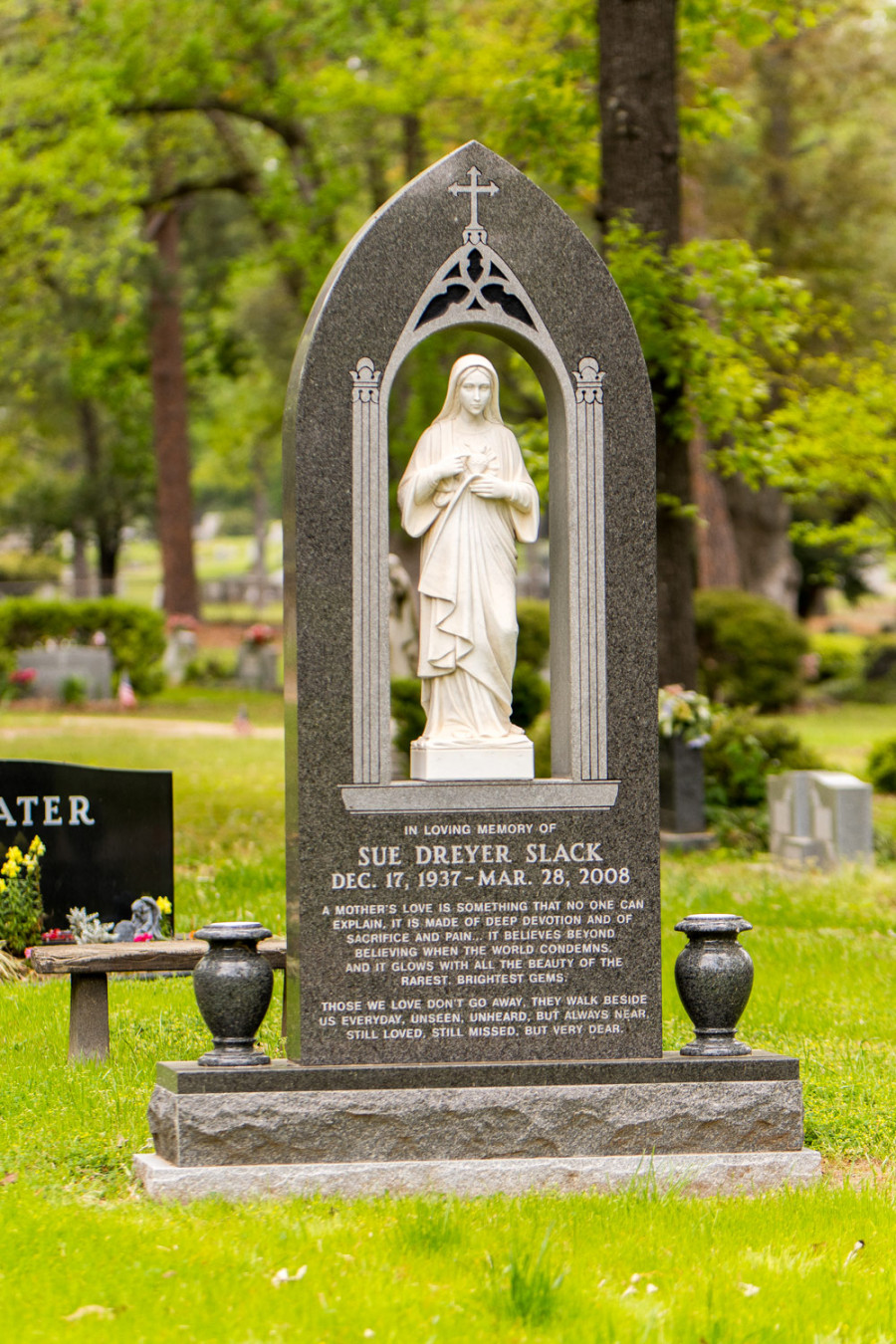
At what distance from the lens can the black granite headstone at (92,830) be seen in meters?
9.45

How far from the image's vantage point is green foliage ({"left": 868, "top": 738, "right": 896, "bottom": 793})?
20.0 metres

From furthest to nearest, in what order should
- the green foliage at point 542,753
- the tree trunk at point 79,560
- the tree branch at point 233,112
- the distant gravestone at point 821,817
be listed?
the tree trunk at point 79,560, the tree branch at point 233,112, the green foliage at point 542,753, the distant gravestone at point 821,817

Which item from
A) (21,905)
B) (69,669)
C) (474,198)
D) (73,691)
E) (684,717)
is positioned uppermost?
(474,198)

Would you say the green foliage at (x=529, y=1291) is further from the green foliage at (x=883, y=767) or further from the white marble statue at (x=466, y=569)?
the green foliage at (x=883, y=767)

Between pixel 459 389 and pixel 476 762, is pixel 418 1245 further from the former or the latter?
pixel 459 389

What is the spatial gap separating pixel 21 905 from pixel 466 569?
13.3 ft

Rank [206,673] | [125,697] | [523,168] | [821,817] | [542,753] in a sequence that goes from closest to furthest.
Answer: [821,817] → [542,753] → [523,168] → [125,697] → [206,673]

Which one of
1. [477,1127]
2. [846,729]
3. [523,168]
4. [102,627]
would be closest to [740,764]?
[523,168]

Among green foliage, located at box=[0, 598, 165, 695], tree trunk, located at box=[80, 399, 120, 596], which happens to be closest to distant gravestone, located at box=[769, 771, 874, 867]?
green foliage, located at box=[0, 598, 165, 695]

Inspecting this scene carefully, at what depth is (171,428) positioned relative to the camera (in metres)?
32.9

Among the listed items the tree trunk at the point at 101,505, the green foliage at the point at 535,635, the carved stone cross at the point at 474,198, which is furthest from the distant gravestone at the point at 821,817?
the tree trunk at the point at 101,505

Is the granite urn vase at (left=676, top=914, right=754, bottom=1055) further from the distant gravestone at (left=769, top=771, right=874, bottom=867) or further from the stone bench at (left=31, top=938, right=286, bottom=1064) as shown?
the distant gravestone at (left=769, top=771, right=874, bottom=867)

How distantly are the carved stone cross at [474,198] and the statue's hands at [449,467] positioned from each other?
840mm

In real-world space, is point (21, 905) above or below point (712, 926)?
below
